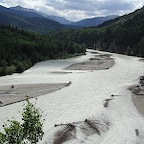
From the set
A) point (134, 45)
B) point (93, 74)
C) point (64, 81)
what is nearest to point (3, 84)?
point (64, 81)

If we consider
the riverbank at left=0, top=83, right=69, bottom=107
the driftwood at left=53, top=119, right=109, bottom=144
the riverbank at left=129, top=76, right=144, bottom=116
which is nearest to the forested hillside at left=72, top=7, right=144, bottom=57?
the riverbank at left=129, top=76, right=144, bottom=116

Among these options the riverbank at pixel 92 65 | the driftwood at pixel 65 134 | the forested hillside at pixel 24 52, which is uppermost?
the forested hillside at pixel 24 52

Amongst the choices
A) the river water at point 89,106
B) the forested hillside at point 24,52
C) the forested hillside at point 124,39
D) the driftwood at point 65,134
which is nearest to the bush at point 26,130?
the river water at point 89,106

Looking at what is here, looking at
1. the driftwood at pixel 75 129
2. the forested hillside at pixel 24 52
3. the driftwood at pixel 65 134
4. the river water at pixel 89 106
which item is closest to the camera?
the driftwood at pixel 65 134

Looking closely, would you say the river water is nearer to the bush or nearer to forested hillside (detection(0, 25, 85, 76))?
forested hillside (detection(0, 25, 85, 76))

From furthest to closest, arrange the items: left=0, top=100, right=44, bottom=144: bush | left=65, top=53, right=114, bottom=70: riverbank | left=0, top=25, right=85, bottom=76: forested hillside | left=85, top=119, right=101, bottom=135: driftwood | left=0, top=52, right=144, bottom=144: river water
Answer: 1. left=65, top=53, right=114, bottom=70: riverbank
2. left=0, top=25, right=85, bottom=76: forested hillside
3. left=85, top=119, right=101, bottom=135: driftwood
4. left=0, top=52, right=144, bottom=144: river water
5. left=0, top=100, right=44, bottom=144: bush

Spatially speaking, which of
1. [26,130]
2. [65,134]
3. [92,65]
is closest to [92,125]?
[65,134]

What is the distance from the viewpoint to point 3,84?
2363 inches

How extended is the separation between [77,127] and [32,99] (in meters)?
16.1

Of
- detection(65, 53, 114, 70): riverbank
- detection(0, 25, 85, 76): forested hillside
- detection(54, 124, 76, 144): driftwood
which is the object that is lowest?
detection(54, 124, 76, 144): driftwood

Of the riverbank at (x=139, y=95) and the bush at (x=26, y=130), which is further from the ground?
the bush at (x=26, y=130)

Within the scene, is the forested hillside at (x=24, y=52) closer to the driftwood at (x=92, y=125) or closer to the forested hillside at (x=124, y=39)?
the forested hillside at (x=124, y=39)

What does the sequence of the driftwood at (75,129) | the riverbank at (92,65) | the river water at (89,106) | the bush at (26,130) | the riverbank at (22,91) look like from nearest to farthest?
the bush at (26,130), the driftwood at (75,129), the river water at (89,106), the riverbank at (22,91), the riverbank at (92,65)

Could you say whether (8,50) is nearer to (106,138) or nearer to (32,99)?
(32,99)
